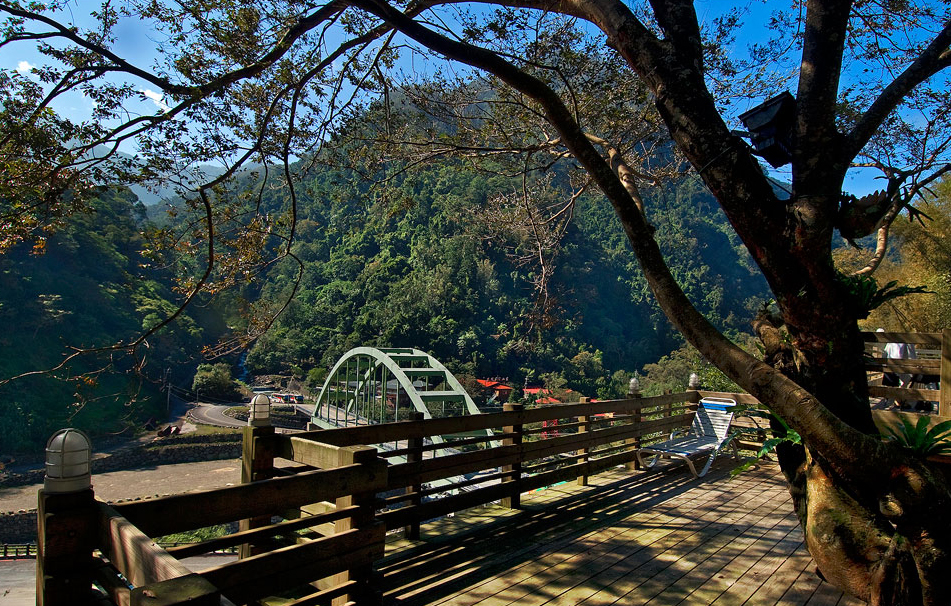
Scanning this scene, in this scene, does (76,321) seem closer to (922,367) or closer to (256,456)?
(256,456)

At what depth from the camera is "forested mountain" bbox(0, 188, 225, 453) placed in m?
33.1

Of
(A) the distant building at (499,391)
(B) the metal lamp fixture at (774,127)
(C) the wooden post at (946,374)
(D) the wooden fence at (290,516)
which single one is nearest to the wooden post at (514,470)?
(D) the wooden fence at (290,516)

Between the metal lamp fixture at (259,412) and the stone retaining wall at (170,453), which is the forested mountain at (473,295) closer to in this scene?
the stone retaining wall at (170,453)

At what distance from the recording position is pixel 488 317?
2098 inches

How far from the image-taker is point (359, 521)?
2270mm

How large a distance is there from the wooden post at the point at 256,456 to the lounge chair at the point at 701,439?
3808mm

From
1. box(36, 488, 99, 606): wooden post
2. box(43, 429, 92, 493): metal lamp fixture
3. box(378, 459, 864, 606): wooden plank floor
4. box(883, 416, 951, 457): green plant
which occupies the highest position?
box(43, 429, 92, 493): metal lamp fixture

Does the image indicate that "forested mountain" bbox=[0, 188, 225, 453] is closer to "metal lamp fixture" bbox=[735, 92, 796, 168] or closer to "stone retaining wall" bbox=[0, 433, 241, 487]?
"stone retaining wall" bbox=[0, 433, 241, 487]

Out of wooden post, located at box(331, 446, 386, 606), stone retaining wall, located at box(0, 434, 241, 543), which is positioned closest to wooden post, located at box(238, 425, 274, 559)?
wooden post, located at box(331, 446, 386, 606)

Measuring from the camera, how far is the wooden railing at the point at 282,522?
4.42 feet

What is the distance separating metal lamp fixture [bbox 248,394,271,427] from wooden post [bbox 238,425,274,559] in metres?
0.02

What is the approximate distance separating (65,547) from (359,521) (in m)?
1.07

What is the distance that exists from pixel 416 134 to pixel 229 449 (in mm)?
33653

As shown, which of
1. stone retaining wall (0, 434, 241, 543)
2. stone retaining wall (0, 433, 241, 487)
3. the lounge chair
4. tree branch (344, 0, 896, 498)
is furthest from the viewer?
stone retaining wall (0, 433, 241, 487)
